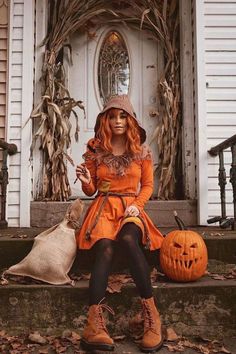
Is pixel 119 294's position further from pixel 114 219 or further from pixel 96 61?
pixel 96 61

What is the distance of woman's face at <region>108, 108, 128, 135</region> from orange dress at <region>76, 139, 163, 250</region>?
17cm

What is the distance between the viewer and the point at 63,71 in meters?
4.47

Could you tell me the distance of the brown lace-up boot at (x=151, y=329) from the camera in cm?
214

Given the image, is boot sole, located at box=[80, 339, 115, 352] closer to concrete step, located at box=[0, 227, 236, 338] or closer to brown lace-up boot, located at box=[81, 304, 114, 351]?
brown lace-up boot, located at box=[81, 304, 114, 351]

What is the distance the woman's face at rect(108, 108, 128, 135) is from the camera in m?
2.79

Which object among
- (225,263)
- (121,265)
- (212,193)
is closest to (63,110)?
(212,193)

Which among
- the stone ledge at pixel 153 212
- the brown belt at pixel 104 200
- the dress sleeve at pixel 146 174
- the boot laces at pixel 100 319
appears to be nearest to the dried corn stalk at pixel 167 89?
the stone ledge at pixel 153 212

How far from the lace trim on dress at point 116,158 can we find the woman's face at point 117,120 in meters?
0.17

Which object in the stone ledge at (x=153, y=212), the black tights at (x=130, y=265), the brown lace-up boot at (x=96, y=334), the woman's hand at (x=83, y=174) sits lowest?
the brown lace-up boot at (x=96, y=334)

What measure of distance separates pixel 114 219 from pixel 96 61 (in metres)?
2.56

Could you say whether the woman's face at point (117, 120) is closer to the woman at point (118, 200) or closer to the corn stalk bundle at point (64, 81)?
the woman at point (118, 200)

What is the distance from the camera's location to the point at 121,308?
2.46 metres

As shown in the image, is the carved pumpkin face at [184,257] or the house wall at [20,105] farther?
the house wall at [20,105]

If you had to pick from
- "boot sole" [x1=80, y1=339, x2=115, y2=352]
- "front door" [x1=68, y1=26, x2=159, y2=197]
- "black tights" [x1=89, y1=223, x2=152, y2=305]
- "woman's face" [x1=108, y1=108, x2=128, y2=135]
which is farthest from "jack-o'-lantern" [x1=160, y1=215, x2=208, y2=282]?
"front door" [x1=68, y1=26, x2=159, y2=197]
